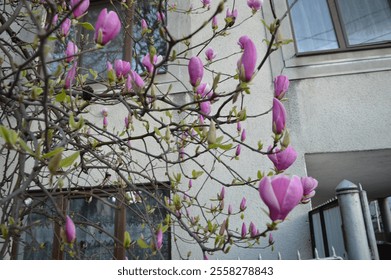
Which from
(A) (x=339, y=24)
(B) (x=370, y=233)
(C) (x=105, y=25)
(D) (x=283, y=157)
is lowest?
(B) (x=370, y=233)

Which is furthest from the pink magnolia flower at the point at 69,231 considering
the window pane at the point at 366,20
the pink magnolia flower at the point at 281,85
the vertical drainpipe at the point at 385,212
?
the vertical drainpipe at the point at 385,212

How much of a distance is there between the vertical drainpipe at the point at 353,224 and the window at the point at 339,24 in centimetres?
162

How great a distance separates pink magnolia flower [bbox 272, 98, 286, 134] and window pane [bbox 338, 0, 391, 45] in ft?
7.07

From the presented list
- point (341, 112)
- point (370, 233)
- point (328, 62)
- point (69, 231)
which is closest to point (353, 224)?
point (370, 233)

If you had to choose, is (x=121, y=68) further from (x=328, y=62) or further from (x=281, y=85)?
(x=328, y=62)

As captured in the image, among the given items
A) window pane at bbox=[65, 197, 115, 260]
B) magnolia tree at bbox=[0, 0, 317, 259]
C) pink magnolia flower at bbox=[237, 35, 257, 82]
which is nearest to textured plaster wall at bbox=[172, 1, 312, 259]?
magnolia tree at bbox=[0, 0, 317, 259]

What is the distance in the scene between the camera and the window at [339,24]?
8.51 ft

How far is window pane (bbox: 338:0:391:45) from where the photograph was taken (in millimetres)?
2602

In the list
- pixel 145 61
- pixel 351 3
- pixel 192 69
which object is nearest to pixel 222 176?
pixel 145 61

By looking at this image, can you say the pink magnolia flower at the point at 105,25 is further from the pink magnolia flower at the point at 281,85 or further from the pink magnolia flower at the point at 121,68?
the pink magnolia flower at the point at 281,85

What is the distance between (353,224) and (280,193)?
0.67 m

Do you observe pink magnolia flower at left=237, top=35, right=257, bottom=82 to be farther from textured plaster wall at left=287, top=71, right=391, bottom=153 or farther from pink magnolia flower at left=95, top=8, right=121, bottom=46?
textured plaster wall at left=287, top=71, right=391, bottom=153

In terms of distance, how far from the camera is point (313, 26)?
8.95ft
